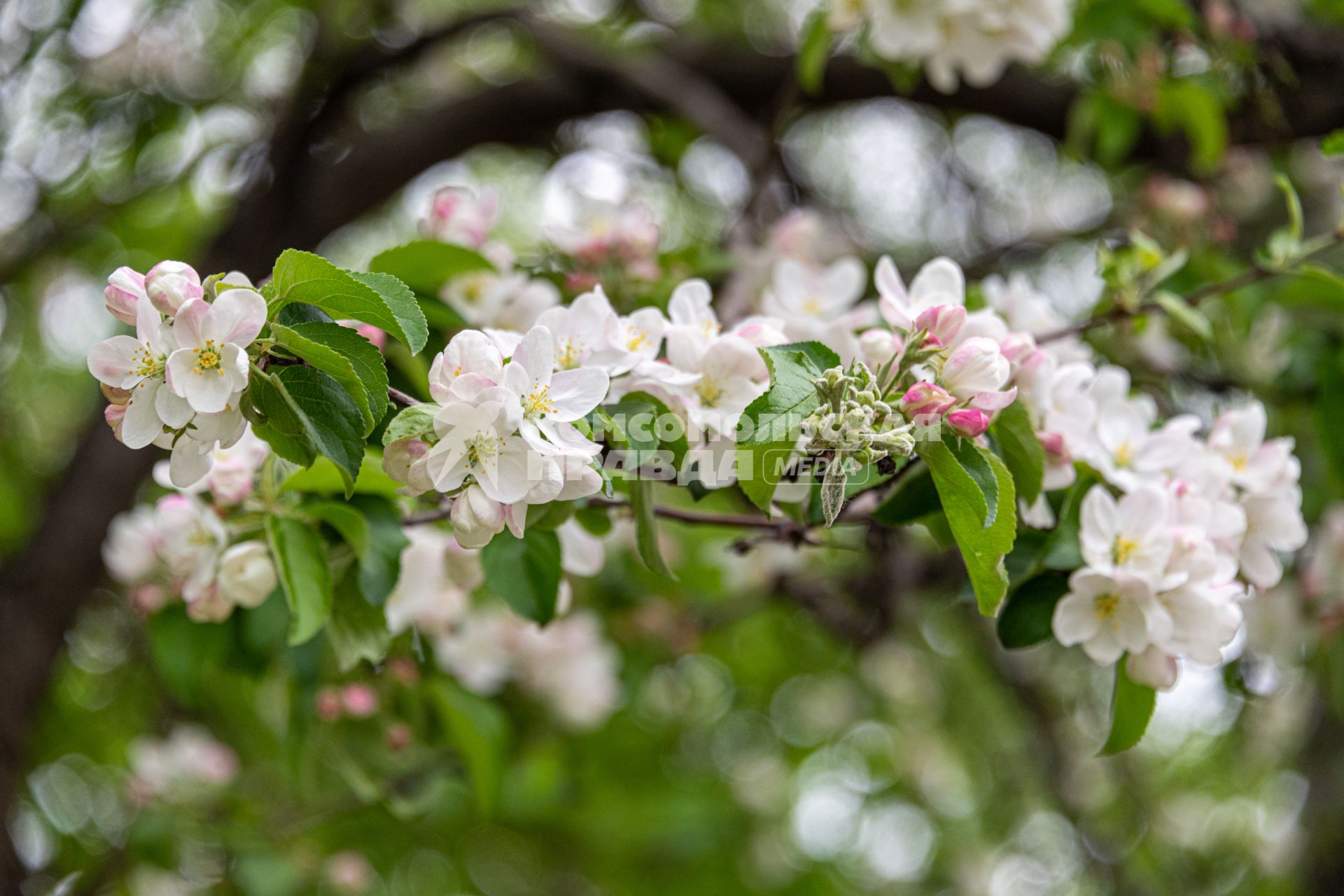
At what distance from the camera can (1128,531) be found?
1182 mm

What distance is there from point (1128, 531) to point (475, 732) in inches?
41.8

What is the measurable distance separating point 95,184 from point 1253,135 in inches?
138

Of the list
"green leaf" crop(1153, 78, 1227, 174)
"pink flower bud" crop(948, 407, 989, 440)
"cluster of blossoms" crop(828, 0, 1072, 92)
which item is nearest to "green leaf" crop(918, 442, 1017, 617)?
"pink flower bud" crop(948, 407, 989, 440)

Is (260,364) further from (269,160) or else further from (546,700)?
(269,160)

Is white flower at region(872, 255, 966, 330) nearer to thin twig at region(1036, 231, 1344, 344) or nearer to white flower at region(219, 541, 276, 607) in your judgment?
thin twig at region(1036, 231, 1344, 344)

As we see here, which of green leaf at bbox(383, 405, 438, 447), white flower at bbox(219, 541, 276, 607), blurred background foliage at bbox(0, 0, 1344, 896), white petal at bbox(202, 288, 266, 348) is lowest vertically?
blurred background foliage at bbox(0, 0, 1344, 896)

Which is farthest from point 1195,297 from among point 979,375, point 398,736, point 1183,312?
point 398,736

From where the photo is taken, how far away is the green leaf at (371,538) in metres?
1.20

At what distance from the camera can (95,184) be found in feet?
11.8

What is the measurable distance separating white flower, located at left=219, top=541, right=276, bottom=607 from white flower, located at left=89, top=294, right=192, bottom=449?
1.19 feet

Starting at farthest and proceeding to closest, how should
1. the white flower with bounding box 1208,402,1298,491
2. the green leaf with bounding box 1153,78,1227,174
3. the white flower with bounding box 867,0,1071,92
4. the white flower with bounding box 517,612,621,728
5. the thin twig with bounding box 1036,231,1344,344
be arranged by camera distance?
1. the white flower with bounding box 517,612,621,728
2. the green leaf with bounding box 1153,78,1227,174
3. the white flower with bounding box 867,0,1071,92
4. the thin twig with bounding box 1036,231,1344,344
5. the white flower with bounding box 1208,402,1298,491

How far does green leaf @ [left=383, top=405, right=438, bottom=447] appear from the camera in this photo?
0.93 metres

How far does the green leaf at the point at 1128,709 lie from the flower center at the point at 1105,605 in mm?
69

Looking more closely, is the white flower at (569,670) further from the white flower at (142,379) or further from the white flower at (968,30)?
the white flower at (142,379)
